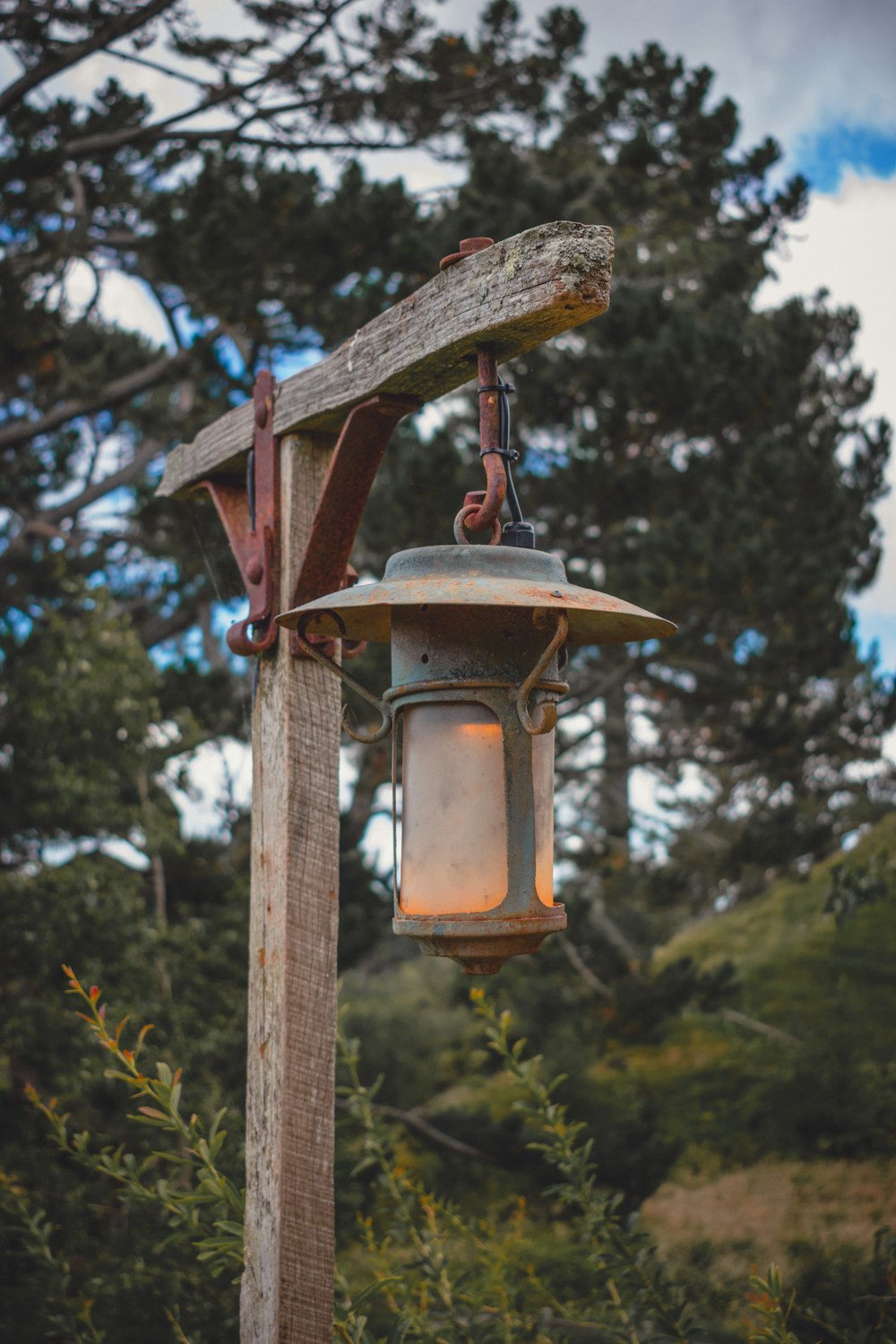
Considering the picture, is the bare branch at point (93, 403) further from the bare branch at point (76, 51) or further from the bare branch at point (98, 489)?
the bare branch at point (76, 51)

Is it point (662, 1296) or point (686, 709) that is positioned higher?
point (686, 709)

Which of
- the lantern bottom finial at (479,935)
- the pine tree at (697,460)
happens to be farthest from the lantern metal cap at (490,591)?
the pine tree at (697,460)

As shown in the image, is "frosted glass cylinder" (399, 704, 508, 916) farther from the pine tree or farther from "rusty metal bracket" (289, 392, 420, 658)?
the pine tree

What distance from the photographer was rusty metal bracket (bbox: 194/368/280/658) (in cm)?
246

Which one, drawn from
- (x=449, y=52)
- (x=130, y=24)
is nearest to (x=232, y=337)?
(x=130, y=24)

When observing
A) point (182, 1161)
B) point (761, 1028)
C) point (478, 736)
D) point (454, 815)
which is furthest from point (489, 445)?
point (761, 1028)

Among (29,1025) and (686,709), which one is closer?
(29,1025)

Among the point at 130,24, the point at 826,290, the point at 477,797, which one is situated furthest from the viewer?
the point at 826,290

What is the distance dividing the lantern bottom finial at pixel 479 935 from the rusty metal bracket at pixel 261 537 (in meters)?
0.81

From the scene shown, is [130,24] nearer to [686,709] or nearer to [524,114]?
[524,114]

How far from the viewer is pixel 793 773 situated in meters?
7.55

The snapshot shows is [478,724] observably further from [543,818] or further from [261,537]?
[261,537]

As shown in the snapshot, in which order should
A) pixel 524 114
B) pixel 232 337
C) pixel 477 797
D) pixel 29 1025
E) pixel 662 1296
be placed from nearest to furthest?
pixel 477 797
pixel 662 1296
pixel 29 1025
pixel 232 337
pixel 524 114

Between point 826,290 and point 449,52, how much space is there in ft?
15.5
